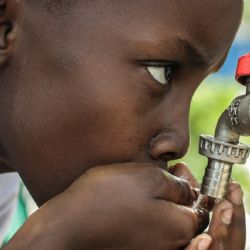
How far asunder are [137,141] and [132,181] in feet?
0.20

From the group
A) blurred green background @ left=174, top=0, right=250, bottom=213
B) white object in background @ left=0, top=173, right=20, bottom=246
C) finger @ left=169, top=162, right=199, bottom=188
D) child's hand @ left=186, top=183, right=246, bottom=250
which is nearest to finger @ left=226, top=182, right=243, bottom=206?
child's hand @ left=186, top=183, right=246, bottom=250

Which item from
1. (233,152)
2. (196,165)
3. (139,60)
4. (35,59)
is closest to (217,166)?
(233,152)

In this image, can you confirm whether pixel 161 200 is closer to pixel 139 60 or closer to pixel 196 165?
pixel 139 60

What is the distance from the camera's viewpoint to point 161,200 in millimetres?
827

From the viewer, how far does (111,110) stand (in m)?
0.84

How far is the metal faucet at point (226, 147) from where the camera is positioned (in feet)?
2.82

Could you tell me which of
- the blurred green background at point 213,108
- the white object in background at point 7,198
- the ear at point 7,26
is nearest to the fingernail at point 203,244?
the ear at point 7,26

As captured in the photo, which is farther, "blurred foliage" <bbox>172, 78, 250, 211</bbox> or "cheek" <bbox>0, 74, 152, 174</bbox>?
"blurred foliage" <bbox>172, 78, 250, 211</bbox>

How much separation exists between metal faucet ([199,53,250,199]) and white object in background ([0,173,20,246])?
29.9 inches

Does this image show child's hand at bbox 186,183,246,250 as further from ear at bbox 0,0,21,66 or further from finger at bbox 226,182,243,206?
ear at bbox 0,0,21,66

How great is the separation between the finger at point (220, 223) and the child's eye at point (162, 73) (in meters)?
0.19

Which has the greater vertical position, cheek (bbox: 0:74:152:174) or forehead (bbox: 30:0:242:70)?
forehead (bbox: 30:0:242:70)

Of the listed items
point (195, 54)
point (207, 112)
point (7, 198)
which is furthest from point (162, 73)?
point (207, 112)

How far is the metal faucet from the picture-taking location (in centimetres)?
86
